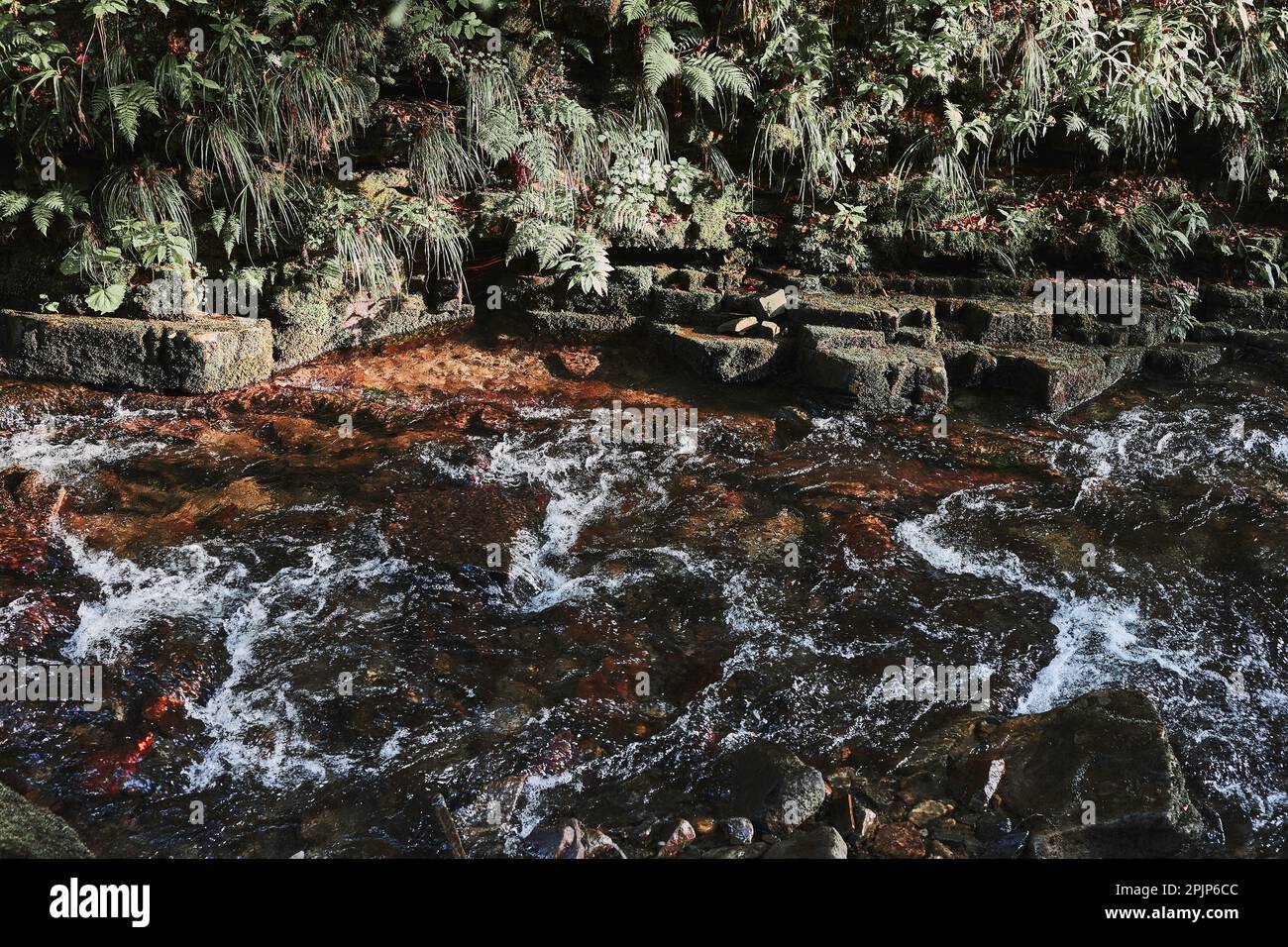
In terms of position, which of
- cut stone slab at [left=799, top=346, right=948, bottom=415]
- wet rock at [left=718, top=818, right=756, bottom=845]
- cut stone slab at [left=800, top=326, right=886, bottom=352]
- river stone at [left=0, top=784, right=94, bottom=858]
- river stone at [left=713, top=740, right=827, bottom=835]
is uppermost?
cut stone slab at [left=800, top=326, right=886, bottom=352]

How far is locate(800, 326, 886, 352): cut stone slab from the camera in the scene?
749 cm

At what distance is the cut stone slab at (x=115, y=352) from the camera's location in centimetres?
700

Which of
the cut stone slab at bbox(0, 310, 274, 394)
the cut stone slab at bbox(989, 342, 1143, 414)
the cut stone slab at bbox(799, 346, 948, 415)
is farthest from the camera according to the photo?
the cut stone slab at bbox(989, 342, 1143, 414)

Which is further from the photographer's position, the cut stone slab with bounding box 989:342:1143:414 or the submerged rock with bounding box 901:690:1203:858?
the cut stone slab with bounding box 989:342:1143:414

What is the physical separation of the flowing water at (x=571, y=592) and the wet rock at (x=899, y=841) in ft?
1.25

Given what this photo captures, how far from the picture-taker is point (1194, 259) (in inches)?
349

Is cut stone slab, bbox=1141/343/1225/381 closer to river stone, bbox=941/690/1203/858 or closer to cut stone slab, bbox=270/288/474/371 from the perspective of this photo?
river stone, bbox=941/690/1203/858

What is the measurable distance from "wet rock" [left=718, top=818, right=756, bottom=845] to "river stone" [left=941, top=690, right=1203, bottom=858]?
0.92 meters

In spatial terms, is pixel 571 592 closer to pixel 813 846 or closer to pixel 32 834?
pixel 813 846

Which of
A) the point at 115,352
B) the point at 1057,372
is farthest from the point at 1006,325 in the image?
the point at 115,352

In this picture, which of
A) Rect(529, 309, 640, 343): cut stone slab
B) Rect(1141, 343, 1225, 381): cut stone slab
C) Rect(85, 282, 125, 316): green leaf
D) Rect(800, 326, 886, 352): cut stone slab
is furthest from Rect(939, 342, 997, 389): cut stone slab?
Rect(85, 282, 125, 316): green leaf

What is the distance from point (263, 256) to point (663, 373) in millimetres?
3470

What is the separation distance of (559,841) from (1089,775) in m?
2.15

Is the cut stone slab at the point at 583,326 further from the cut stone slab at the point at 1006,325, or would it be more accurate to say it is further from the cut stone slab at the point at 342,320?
the cut stone slab at the point at 1006,325
